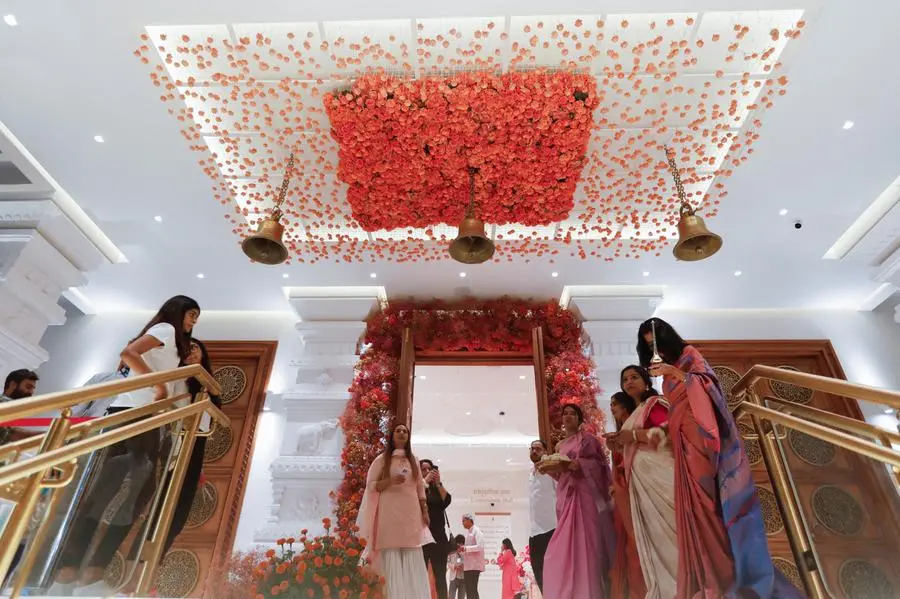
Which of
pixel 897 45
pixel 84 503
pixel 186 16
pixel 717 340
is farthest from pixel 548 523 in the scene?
pixel 186 16

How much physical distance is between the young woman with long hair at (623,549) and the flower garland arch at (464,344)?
2916mm

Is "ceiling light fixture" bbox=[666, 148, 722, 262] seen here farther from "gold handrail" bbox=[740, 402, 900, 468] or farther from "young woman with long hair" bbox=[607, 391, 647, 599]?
"young woman with long hair" bbox=[607, 391, 647, 599]

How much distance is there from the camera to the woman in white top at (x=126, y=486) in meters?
2.27

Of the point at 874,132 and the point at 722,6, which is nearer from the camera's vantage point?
the point at 722,6

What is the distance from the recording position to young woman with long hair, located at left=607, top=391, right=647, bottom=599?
312 centimetres

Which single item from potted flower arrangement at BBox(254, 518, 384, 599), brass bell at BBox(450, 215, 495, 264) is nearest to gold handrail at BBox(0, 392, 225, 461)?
potted flower arrangement at BBox(254, 518, 384, 599)

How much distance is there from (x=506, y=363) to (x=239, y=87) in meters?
4.55

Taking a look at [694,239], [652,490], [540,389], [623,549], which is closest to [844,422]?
[652,490]

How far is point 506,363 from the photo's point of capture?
7.10m

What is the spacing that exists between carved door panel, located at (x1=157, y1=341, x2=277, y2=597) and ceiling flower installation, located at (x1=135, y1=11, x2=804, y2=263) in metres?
2.67

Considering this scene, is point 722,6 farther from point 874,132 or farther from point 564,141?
point 874,132

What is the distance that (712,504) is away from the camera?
2.58m

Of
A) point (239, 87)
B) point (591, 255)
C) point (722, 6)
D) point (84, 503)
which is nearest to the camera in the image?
point (84, 503)

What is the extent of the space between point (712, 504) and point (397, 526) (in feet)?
8.35
